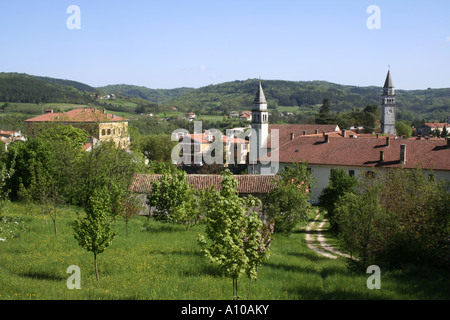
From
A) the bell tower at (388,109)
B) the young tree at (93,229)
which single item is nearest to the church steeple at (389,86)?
the bell tower at (388,109)

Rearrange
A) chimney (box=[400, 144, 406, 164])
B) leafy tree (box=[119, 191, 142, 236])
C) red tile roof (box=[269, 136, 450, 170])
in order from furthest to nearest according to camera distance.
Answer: chimney (box=[400, 144, 406, 164])
red tile roof (box=[269, 136, 450, 170])
leafy tree (box=[119, 191, 142, 236])

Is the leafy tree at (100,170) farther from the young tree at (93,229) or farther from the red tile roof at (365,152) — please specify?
the red tile roof at (365,152)

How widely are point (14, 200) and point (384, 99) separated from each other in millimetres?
76803

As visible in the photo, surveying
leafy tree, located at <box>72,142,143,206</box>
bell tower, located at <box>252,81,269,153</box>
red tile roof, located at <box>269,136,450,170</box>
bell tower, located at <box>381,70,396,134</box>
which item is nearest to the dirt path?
red tile roof, located at <box>269,136,450,170</box>

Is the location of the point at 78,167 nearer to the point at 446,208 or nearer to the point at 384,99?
the point at 446,208

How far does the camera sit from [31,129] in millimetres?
47938

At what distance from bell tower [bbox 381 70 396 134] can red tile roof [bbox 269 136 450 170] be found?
4797 cm

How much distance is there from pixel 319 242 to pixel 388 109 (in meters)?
70.6

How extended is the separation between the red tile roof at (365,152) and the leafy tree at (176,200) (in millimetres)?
19266

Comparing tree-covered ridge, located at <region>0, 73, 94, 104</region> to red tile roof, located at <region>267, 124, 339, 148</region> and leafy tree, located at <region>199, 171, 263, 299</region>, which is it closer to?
red tile roof, located at <region>267, 124, 339, 148</region>

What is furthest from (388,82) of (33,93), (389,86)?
(33,93)

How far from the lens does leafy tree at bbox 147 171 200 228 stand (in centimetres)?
2516

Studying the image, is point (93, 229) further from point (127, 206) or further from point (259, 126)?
point (259, 126)
